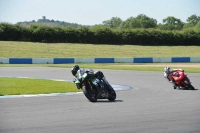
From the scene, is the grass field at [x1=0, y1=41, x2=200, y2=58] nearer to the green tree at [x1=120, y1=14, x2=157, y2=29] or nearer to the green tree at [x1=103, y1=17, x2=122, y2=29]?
the green tree at [x1=103, y1=17, x2=122, y2=29]

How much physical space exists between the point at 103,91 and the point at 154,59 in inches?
1047

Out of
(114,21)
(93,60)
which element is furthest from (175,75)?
(93,60)

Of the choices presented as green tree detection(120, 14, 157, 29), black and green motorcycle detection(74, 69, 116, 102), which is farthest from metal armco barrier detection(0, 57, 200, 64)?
green tree detection(120, 14, 157, 29)

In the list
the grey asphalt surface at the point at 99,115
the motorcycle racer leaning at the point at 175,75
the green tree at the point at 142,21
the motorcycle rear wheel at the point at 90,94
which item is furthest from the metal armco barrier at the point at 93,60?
the green tree at the point at 142,21

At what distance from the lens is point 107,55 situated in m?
40.3

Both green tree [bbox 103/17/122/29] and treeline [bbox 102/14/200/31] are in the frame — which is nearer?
treeline [bbox 102/14/200/31]

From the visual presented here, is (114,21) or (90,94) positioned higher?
(114,21)

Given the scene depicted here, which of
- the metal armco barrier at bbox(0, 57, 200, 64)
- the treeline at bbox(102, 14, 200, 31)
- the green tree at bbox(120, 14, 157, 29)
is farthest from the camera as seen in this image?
the metal armco barrier at bbox(0, 57, 200, 64)

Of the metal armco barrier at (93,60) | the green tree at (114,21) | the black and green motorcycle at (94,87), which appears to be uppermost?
the green tree at (114,21)

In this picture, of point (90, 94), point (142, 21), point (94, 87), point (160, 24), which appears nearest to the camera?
point (160, 24)

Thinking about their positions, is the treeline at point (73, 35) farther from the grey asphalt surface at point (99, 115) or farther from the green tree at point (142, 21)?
the grey asphalt surface at point (99, 115)

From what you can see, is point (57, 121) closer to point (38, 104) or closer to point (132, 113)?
point (132, 113)

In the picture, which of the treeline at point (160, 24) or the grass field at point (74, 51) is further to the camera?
the grass field at point (74, 51)

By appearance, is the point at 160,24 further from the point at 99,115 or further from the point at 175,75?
the point at 175,75
